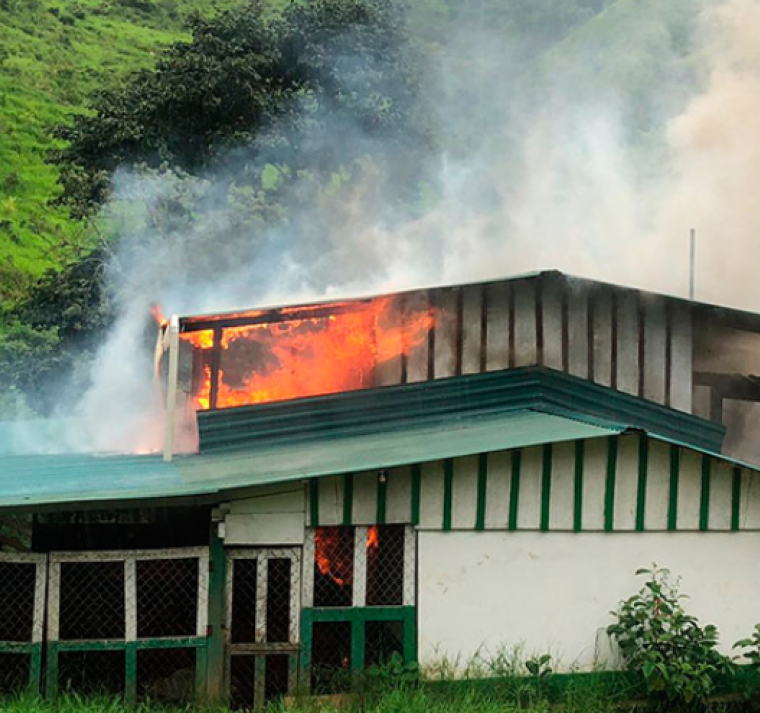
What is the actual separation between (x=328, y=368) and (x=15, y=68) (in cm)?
2890

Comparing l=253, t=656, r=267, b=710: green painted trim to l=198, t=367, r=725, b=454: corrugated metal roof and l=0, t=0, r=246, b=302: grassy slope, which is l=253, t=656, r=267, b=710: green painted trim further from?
l=0, t=0, r=246, b=302: grassy slope

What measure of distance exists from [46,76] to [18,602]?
3166cm

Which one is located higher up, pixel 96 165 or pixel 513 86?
pixel 513 86

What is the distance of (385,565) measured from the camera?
10.5 meters

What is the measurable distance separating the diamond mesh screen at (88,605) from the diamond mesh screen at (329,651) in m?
1.77

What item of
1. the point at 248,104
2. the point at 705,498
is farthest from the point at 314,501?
the point at 248,104

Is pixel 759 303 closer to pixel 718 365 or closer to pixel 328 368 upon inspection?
pixel 718 365

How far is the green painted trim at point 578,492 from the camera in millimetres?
10570

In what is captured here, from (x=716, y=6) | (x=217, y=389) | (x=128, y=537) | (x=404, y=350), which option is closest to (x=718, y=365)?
(x=404, y=350)

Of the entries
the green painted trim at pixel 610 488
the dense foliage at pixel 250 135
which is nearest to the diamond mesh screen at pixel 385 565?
the green painted trim at pixel 610 488

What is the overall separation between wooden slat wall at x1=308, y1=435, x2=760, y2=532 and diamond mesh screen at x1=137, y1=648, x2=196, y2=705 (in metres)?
1.73

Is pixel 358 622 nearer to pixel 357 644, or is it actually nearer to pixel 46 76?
pixel 357 644

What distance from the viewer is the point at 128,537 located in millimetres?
10219

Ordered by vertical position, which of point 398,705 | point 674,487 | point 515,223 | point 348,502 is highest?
point 515,223
